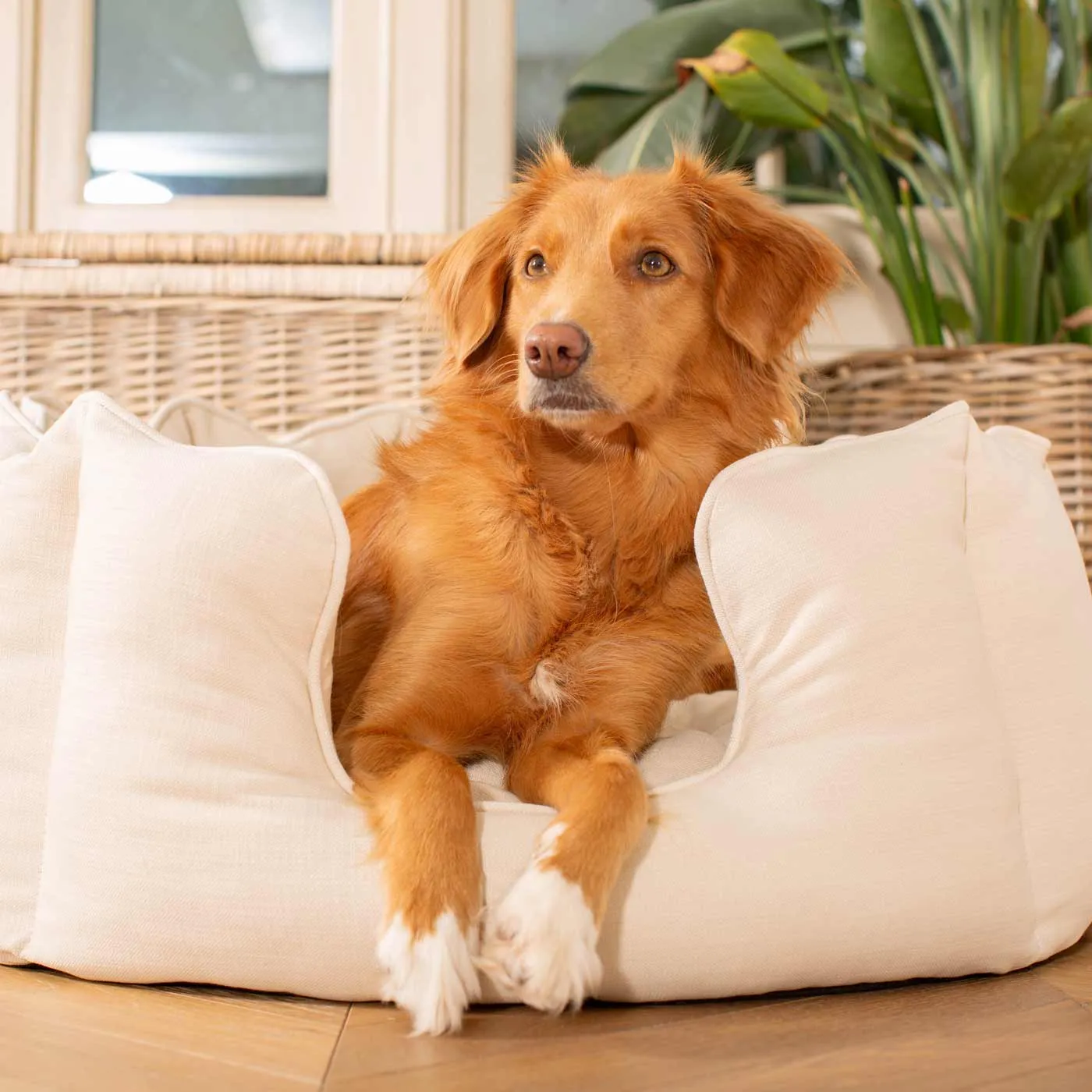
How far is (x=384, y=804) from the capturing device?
1319 millimetres

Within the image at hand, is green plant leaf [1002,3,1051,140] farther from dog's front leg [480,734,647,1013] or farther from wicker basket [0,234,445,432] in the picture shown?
dog's front leg [480,734,647,1013]

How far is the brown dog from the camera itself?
5.19ft

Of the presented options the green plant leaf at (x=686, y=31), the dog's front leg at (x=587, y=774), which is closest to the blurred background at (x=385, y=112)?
the green plant leaf at (x=686, y=31)

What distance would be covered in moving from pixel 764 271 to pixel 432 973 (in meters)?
1.23

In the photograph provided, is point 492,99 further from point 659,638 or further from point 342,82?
point 659,638

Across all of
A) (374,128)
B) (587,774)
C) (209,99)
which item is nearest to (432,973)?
(587,774)

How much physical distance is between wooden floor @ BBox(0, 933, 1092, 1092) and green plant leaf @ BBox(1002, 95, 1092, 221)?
5.81 ft

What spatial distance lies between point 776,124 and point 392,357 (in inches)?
45.0

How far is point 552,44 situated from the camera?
140 inches

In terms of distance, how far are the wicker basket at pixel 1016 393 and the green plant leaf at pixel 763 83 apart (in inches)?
29.4

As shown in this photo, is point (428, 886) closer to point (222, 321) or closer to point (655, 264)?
point (655, 264)

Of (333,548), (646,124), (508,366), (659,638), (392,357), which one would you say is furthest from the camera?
(646,124)

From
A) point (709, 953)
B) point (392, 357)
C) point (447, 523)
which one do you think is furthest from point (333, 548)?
point (392, 357)

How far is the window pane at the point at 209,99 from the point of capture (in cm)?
350
